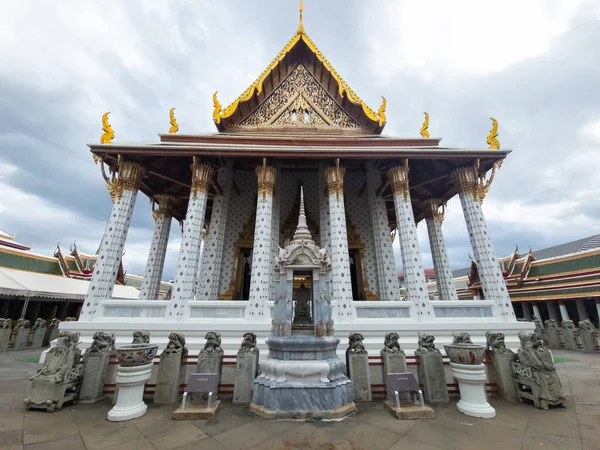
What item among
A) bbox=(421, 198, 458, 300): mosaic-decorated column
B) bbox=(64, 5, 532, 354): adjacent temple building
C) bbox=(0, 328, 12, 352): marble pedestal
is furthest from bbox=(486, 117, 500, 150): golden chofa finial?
bbox=(0, 328, 12, 352): marble pedestal

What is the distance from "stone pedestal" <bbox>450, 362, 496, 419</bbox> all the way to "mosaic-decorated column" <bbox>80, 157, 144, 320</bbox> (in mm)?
8904

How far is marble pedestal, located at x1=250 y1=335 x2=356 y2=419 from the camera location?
411 cm

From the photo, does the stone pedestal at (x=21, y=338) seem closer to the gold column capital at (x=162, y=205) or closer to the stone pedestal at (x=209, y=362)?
the gold column capital at (x=162, y=205)

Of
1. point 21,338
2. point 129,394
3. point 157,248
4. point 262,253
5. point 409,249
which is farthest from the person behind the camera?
point 21,338

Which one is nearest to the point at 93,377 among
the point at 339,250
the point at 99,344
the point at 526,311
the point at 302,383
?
the point at 99,344

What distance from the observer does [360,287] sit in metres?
11.1

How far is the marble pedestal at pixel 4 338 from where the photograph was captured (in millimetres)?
11797

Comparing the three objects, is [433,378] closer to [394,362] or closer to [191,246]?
[394,362]

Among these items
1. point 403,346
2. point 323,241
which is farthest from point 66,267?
point 403,346

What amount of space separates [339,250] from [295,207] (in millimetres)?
4205

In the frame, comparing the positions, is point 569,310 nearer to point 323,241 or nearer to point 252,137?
point 323,241

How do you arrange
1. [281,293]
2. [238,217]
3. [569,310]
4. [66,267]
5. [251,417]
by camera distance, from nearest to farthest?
[251,417] → [281,293] → [238,217] → [569,310] → [66,267]

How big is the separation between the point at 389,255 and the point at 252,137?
7.18m

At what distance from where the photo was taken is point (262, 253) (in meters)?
8.45
